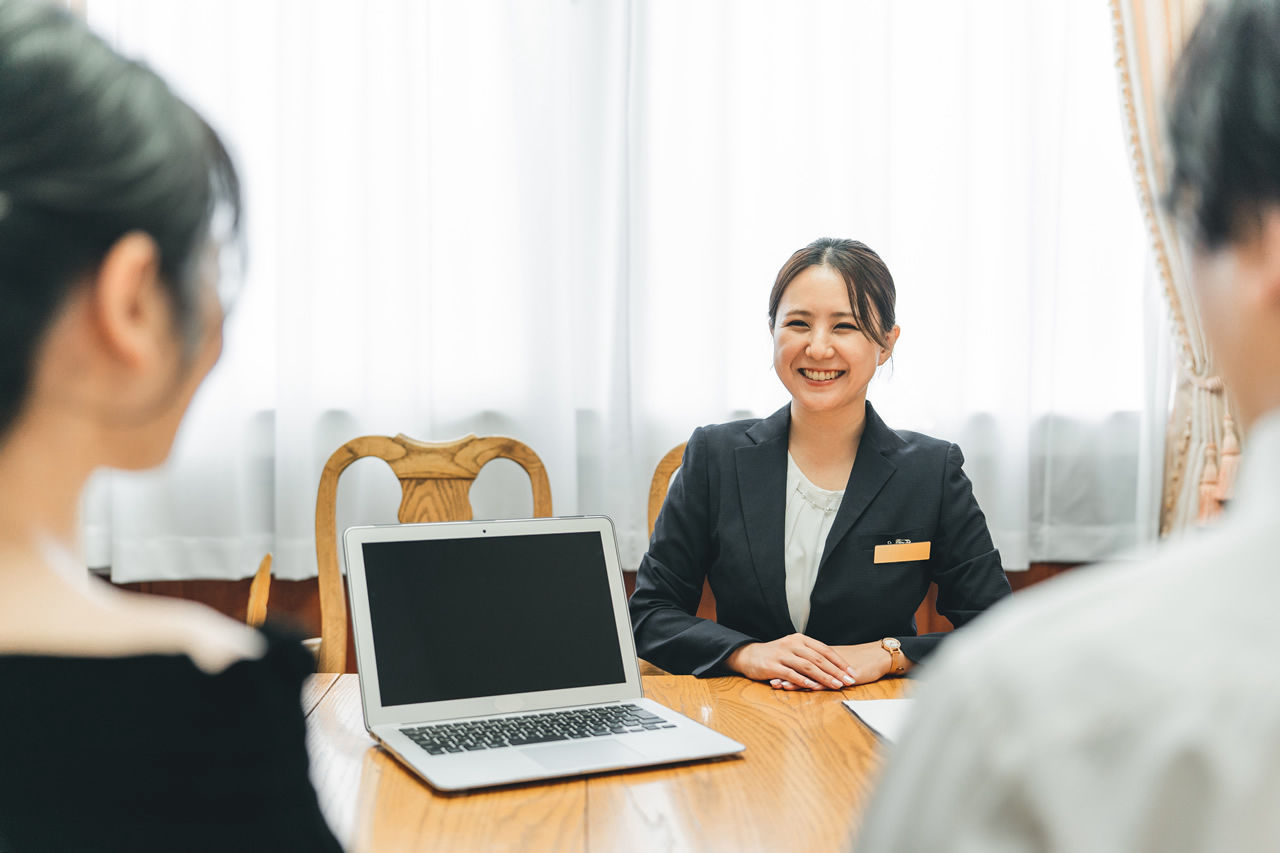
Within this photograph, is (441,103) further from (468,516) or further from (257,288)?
(468,516)

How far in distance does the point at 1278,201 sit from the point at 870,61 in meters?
2.52

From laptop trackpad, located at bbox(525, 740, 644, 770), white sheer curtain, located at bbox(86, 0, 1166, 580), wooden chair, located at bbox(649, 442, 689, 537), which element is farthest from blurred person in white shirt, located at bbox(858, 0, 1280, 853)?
white sheer curtain, located at bbox(86, 0, 1166, 580)

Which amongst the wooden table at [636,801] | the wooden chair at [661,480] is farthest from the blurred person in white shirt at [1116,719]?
the wooden chair at [661,480]

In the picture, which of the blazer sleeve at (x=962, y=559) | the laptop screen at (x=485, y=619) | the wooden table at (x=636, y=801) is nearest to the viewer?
the wooden table at (x=636, y=801)

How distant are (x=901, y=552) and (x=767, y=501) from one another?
0.26 metres

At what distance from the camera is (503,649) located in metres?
1.20

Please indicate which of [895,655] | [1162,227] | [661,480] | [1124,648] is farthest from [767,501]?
[1124,648]

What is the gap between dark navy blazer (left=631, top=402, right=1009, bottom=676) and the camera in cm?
180

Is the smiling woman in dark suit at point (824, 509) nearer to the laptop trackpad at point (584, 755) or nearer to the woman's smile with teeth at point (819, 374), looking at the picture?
the woman's smile with teeth at point (819, 374)

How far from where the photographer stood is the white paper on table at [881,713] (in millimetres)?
A: 1197

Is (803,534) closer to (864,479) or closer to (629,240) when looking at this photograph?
(864,479)

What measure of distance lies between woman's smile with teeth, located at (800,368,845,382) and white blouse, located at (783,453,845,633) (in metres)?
0.17

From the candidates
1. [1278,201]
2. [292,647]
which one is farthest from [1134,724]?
[292,647]

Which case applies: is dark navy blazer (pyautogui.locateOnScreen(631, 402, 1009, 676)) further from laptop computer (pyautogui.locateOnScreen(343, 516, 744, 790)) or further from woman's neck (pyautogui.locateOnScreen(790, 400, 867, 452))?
laptop computer (pyautogui.locateOnScreen(343, 516, 744, 790))
